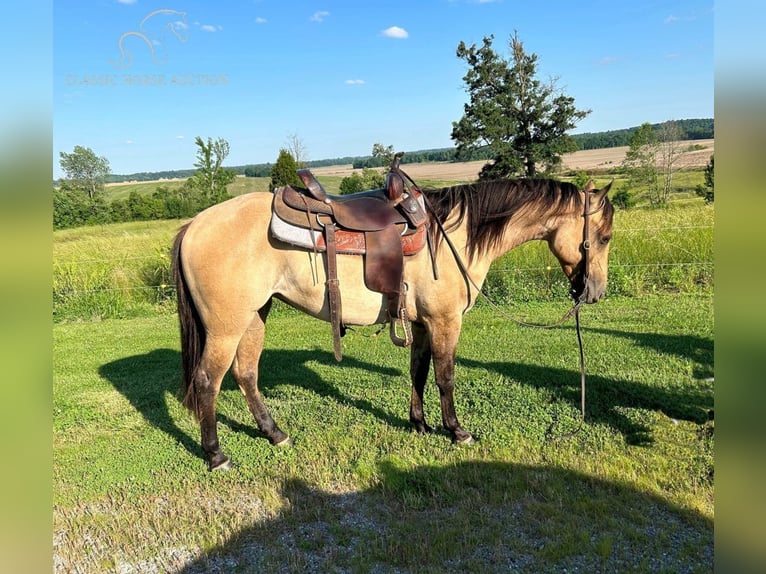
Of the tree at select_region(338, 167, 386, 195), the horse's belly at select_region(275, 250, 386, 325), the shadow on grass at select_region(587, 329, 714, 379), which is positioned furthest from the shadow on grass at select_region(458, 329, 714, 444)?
the tree at select_region(338, 167, 386, 195)

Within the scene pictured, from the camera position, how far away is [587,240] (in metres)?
3.34

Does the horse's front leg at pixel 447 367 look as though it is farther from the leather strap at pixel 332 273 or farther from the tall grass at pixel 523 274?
the tall grass at pixel 523 274

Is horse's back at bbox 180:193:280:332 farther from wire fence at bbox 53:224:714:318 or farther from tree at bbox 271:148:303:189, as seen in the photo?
tree at bbox 271:148:303:189

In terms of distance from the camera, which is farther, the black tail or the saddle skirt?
the black tail

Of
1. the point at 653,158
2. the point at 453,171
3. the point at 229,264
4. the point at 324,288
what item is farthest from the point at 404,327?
the point at 653,158

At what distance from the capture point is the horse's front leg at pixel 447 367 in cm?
336

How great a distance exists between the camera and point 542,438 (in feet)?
11.3

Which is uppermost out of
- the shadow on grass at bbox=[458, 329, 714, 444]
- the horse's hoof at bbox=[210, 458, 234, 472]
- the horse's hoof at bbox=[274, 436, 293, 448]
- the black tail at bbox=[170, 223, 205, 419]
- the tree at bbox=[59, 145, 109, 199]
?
the tree at bbox=[59, 145, 109, 199]

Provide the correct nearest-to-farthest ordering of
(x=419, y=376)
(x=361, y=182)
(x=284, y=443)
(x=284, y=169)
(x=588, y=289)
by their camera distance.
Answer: (x=588, y=289) < (x=284, y=443) < (x=419, y=376) < (x=284, y=169) < (x=361, y=182)

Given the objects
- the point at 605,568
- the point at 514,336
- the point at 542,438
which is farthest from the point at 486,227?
the point at 514,336

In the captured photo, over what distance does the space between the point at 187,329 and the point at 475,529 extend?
2.28 meters

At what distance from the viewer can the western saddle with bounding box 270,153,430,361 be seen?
309 cm

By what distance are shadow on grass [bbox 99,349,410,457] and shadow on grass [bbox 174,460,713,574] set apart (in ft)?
3.13

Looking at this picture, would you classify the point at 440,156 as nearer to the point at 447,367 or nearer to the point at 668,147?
the point at 668,147
